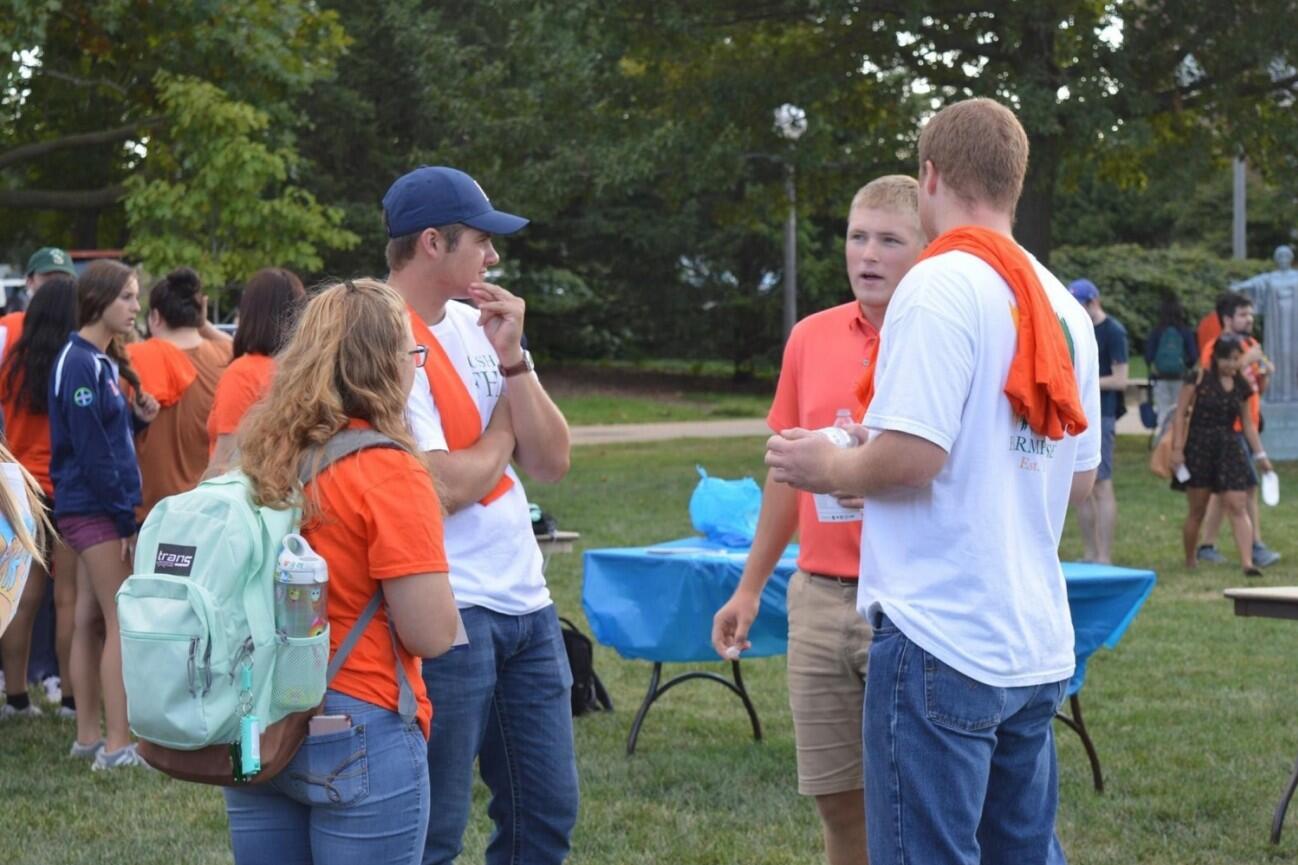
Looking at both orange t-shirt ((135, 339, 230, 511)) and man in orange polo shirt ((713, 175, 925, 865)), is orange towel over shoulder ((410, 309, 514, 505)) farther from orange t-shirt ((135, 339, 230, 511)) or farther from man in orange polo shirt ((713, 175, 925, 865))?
orange t-shirt ((135, 339, 230, 511))

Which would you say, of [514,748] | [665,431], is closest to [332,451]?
[514,748]

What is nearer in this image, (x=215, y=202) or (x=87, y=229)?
(x=215, y=202)

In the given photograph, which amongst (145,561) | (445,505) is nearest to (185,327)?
(445,505)

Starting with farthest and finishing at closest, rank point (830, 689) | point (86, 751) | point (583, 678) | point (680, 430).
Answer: point (680, 430) → point (583, 678) → point (86, 751) → point (830, 689)

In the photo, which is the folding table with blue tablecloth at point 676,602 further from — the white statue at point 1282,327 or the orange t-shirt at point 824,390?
the white statue at point 1282,327

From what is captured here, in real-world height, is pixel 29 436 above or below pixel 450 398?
below

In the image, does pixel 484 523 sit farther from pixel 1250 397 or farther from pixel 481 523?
pixel 1250 397

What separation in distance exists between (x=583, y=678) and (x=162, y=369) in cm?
228

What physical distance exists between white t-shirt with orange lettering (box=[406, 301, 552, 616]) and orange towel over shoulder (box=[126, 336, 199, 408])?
3.61m

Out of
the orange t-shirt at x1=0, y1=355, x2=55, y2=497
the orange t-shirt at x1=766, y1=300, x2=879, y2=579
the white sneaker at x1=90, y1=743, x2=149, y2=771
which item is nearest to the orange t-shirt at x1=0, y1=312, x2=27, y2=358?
the orange t-shirt at x1=0, y1=355, x2=55, y2=497

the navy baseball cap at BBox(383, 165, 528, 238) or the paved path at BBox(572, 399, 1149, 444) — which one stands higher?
the navy baseball cap at BBox(383, 165, 528, 238)

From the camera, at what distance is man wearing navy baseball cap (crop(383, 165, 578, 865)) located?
11.1 feet

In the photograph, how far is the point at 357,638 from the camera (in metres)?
2.83

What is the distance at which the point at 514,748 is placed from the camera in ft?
11.7
